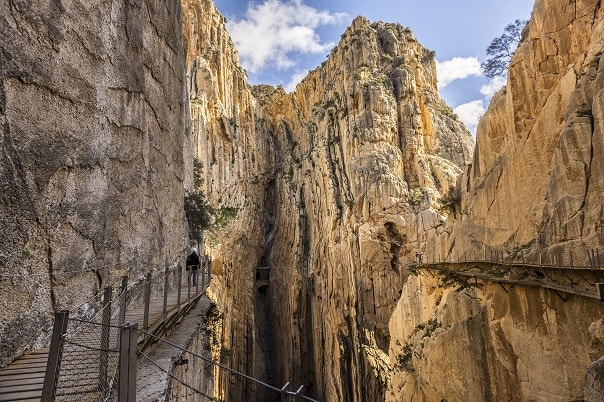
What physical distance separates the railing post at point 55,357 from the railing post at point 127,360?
0.47m

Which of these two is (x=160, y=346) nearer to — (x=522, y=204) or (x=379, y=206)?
(x=522, y=204)

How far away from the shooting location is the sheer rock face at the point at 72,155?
4.54m

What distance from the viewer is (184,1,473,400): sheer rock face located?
26.9m

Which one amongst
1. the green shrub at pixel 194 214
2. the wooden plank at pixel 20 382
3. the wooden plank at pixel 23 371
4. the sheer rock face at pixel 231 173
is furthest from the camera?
the sheer rock face at pixel 231 173

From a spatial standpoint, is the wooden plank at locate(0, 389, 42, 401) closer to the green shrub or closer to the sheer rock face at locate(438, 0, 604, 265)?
the sheer rock face at locate(438, 0, 604, 265)

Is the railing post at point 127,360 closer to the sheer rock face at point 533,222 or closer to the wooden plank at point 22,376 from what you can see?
the wooden plank at point 22,376

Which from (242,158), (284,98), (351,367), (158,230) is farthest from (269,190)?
(158,230)

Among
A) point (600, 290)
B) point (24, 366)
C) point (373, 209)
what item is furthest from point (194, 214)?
point (600, 290)

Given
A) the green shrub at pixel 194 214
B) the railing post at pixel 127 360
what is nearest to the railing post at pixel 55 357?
the railing post at pixel 127 360

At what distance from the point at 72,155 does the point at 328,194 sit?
88.1 ft

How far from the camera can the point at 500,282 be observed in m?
9.98

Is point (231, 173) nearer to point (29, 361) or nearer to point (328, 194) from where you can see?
point (328, 194)

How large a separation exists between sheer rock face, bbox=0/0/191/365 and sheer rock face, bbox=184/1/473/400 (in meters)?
20.1

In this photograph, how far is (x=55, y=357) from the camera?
3.00 metres
